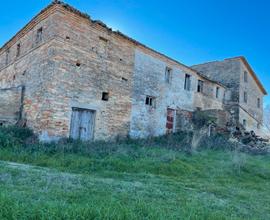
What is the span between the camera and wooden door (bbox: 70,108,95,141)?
12555 millimetres

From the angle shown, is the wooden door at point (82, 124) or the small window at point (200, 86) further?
the small window at point (200, 86)

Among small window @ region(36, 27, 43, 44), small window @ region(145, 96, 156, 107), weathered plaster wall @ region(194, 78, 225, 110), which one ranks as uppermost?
small window @ region(36, 27, 43, 44)

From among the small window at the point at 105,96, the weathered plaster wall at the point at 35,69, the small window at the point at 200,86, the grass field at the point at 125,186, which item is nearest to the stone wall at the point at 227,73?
the small window at the point at 200,86

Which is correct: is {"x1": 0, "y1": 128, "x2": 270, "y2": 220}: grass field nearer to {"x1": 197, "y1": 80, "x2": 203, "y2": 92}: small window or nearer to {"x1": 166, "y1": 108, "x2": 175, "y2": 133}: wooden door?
{"x1": 166, "y1": 108, "x2": 175, "y2": 133}: wooden door

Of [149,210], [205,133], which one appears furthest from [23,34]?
[149,210]

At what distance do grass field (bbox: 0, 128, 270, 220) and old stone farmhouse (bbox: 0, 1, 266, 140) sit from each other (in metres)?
1.93

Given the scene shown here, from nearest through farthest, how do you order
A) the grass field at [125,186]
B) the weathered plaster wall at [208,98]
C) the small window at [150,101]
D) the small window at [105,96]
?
the grass field at [125,186] < the small window at [105,96] < the small window at [150,101] < the weathered plaster wall at [208,98]

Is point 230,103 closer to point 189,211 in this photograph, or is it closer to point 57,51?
point 57,51

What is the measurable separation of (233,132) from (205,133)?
222cm

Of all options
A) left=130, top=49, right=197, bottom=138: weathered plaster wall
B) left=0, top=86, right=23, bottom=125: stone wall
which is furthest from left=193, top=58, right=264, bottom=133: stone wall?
left=0, top=86, right=23, bottom=125: stone wall

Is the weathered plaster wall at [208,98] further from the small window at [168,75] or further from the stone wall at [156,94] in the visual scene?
the small window at [168,75]

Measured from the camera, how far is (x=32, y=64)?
13.3 metres

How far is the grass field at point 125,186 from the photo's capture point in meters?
3.79

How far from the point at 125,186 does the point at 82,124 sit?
7432 mm
